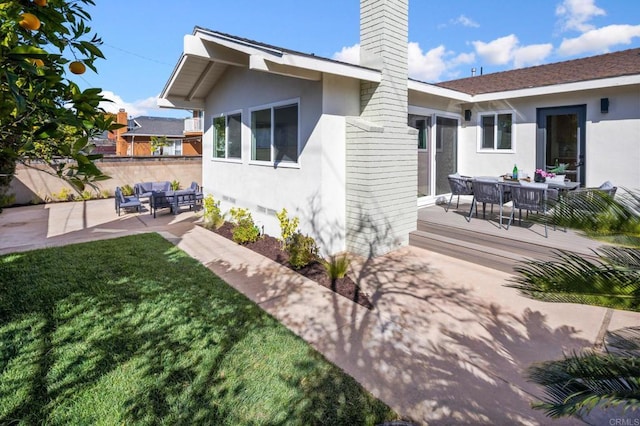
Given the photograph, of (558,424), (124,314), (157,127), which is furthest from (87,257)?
(157,127)

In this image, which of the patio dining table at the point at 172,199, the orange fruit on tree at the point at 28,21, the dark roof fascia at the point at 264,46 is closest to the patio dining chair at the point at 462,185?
the dark roof fascia at the point at 264,46

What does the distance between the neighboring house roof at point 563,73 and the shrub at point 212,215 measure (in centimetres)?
701

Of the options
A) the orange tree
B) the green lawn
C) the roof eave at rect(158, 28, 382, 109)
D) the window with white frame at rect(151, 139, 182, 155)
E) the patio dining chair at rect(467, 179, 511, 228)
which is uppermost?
the window with white frame at rect(151, 139, 182, 155)

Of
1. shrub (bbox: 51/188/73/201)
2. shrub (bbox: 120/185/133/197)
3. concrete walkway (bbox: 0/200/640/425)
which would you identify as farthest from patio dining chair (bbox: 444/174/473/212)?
shrub (bbox: 51/188/73/201)

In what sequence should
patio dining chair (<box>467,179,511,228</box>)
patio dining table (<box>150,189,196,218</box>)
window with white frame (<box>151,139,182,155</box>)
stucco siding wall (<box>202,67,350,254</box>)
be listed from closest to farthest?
stucco siding wall (<box>202,67,350,254</box>) → patio dining chair (<box>467,179,511,228</box>) → patio dining table (<box>150,189,196,218</box>) → window with white frame (<box>151,139,182,155</box>)

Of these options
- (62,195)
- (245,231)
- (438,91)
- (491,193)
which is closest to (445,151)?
(438,91)

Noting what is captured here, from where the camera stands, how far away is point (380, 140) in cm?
663

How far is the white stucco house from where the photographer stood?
662cm

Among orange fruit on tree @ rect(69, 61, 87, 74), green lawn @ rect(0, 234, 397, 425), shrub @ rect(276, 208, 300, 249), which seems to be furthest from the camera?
shrub @ rect(276, 208, 300, 249)

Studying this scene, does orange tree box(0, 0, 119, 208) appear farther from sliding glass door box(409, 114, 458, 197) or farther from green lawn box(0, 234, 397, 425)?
sliding glass door box(409, 114, 458, 197)

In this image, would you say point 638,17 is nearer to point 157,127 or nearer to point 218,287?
point 218,287

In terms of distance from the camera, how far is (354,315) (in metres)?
4.52

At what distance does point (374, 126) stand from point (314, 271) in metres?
2.84

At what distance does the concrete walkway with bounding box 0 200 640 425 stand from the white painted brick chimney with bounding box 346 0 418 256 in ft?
2.01
